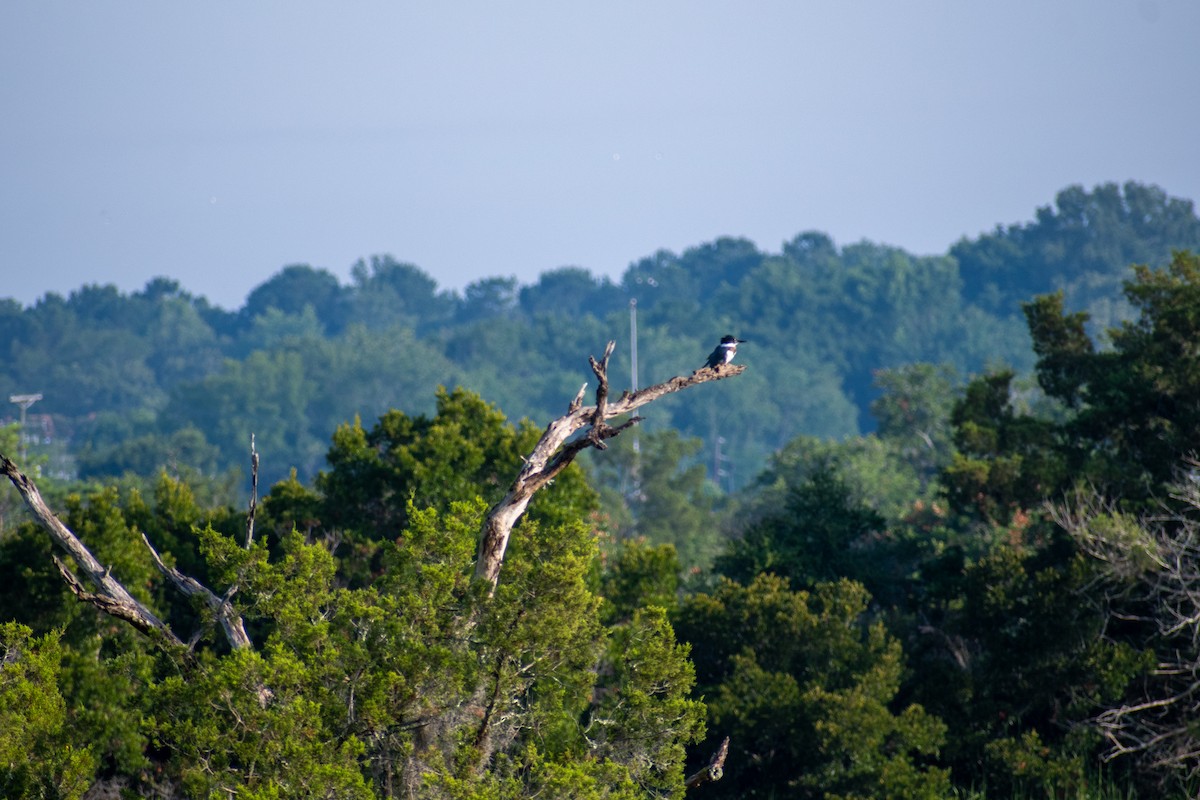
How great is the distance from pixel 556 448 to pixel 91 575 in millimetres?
4185

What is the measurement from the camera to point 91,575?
47.8ft

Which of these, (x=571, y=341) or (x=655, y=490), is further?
(x=571, y=341)

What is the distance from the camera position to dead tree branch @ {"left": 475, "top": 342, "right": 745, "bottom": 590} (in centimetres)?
1366

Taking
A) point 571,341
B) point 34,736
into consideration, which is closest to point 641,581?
point 34,736

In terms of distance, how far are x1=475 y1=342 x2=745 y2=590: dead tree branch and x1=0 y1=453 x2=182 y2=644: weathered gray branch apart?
8.74ft

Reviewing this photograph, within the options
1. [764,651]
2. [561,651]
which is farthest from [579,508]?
[561,651]

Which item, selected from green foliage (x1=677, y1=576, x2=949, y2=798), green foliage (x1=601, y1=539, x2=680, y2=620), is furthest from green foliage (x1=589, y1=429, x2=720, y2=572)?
green foliage (x1=677, y1=576, x2=949, y2=798)

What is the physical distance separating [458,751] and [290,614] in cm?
172

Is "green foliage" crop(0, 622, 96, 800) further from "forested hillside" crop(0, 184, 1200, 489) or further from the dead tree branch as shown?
"forested hillside" crop(0, 184, 1200, 489)

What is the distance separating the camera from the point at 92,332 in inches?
5089

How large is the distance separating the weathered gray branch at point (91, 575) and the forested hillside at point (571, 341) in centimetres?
6520

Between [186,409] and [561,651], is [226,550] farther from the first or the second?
[186,409]

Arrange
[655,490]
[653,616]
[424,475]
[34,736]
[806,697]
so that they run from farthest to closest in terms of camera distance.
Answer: [655,490]
[424,475]
[806,697]
[653,616]
[34,736]

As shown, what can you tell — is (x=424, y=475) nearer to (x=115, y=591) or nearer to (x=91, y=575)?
(x=115, y=591)
